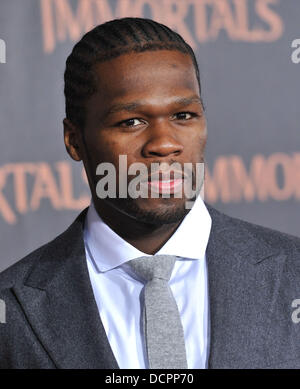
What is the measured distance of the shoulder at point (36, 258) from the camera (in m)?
1.59

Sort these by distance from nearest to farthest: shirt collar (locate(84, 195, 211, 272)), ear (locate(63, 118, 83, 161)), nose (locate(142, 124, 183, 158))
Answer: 1. nose (locate(142, 124, 183, 158))
2. shirt collar (locate(84, 195, 211, 272))
3. ear (locate(63, 118, 83, 161))

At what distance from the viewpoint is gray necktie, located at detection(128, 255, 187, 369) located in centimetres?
142

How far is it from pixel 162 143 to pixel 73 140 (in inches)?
13.4

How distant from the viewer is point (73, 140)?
5.54 feet

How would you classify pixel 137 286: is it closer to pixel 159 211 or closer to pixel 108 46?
pixel 159 211

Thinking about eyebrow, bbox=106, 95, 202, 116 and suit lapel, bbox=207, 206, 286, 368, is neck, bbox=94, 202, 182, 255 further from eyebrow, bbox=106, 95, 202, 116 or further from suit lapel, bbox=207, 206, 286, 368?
eyebrow, bbox=106, 95, 202, 116

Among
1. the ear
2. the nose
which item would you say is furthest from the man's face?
the ear

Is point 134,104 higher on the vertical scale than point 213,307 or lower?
higher

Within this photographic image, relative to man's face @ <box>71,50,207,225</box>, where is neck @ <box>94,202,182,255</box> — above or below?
below

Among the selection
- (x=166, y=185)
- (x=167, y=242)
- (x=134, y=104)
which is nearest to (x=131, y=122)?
(x=134, y=104)

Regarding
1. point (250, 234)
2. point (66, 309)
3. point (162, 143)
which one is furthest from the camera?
point (250, 234)

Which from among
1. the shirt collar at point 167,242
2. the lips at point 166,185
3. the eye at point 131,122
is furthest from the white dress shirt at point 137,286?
the eye at point 131,122

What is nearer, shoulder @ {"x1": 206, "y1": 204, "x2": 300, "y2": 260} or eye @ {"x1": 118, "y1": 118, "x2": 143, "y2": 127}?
eye @ {"x1": 118, "y1": 118, "x2": 143, "y2": 127}

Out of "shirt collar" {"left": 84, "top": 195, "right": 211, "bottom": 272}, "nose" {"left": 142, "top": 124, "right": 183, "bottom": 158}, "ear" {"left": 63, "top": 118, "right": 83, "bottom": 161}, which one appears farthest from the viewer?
"ear" {"left": 63, "top": 118, "right": 83, "bottom": 161}
